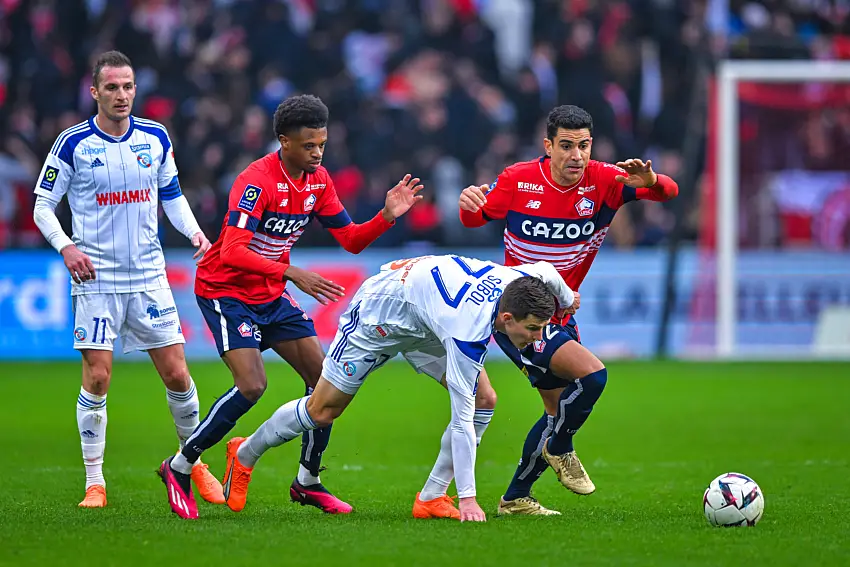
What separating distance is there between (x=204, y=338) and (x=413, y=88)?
5.21m

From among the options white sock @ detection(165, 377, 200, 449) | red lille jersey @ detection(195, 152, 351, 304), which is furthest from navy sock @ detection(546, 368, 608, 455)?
white sock @ detection(165, 377, 200, 449)

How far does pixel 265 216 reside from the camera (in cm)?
735

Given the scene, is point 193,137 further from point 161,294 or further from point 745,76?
point 161,294

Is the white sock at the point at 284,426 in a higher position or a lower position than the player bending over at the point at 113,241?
lower

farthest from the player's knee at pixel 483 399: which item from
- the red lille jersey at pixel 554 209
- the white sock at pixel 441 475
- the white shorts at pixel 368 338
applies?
the red lille jersey at pixel 554 209

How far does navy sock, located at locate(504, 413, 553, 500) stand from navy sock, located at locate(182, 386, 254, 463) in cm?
159

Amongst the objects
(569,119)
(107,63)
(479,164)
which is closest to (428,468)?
(569,119)


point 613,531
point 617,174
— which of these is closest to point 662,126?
point 617,174

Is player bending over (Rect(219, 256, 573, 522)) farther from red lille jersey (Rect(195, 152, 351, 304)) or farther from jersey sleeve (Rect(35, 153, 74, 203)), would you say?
jersey sleeve (Rect(35, 153, 74, 203))

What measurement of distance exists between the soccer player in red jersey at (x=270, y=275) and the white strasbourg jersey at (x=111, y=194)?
433 millimetres

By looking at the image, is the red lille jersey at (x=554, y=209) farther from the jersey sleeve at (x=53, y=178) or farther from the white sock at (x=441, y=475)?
Result: the jersey sleeve at (x=53, y=178)

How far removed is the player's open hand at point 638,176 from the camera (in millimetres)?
7301

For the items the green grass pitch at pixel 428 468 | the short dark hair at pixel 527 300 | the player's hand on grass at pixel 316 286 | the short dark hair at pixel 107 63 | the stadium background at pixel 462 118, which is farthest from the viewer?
the stadium background at pixel 462 118

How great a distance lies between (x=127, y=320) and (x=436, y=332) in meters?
2.18
